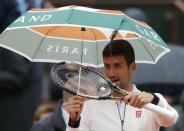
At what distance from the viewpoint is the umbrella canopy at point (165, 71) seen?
29.0ft

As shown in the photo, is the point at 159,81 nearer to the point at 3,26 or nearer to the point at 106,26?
the point at 3,26

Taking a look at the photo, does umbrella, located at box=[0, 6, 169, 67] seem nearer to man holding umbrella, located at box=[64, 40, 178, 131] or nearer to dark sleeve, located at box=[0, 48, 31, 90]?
man holding umbrella, located at box=[64, 40, 178, 131]

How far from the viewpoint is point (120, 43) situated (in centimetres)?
590

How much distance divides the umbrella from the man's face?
0.65 ft

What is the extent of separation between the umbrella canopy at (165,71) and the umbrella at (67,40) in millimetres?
2436

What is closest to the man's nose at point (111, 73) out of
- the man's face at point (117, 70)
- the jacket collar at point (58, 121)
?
the man's face at point (117, 70)

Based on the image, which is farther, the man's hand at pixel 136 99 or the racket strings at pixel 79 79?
the racket strings at pixel 79 79

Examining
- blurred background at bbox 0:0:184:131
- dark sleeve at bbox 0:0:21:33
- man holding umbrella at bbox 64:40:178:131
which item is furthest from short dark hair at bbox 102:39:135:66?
dark sleeve at bbox 0:0:21:33

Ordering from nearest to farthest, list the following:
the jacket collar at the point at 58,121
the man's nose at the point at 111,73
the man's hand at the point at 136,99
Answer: the man's hand at the point at 136,99 → the man's nose at the point at 111,73 → the jacket collar at the point at 58,121

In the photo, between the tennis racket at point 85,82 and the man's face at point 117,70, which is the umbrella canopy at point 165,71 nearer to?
the man's face at point 117,70

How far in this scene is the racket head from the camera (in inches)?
221

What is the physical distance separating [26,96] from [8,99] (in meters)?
0.19

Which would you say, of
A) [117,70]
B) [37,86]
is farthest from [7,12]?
[117,70]

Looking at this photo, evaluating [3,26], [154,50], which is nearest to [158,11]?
[3,26]
